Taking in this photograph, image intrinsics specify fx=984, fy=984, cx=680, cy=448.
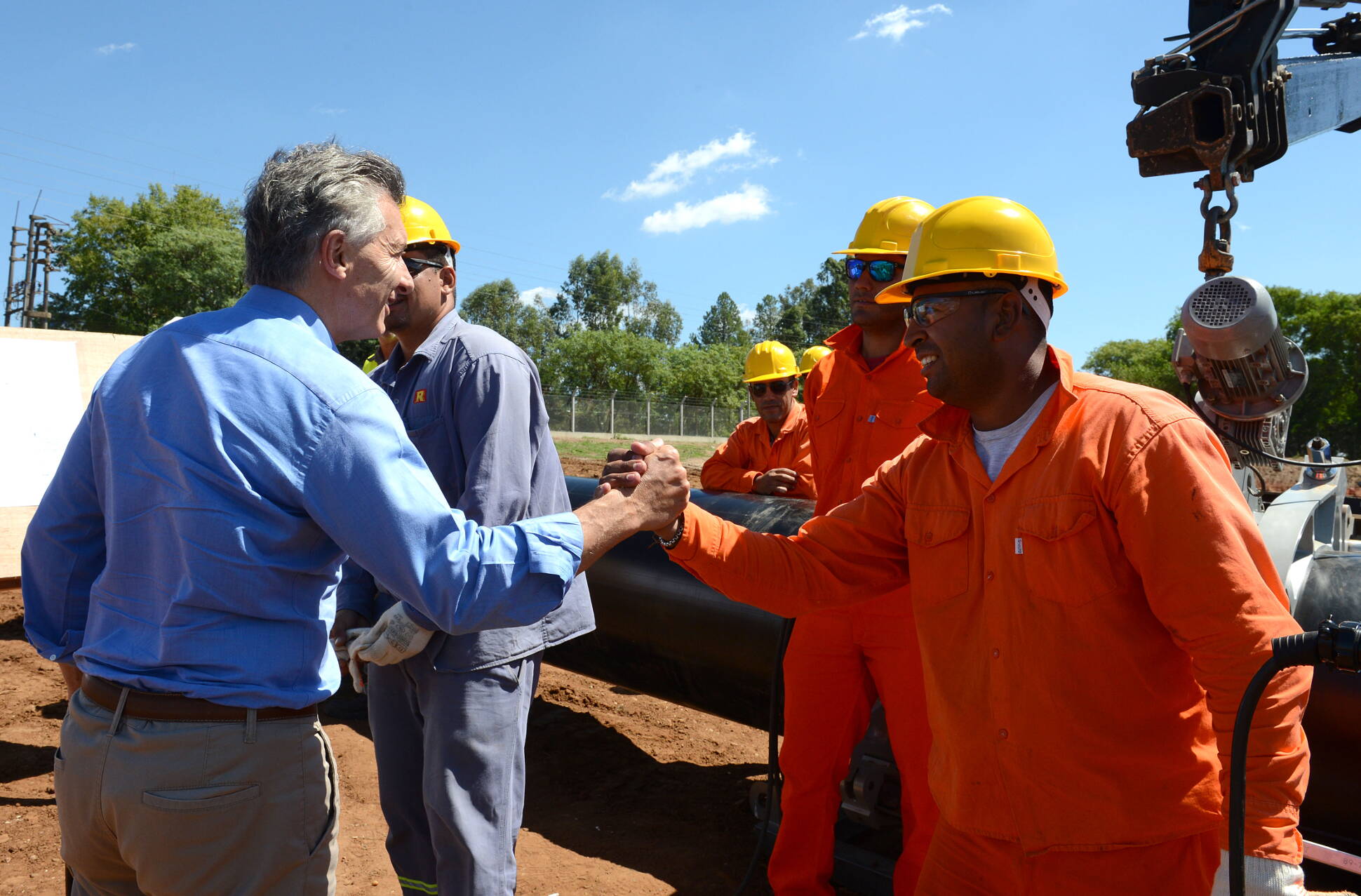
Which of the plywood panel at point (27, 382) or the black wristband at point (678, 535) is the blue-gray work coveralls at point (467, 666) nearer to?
the black wristband at point (678, 535)

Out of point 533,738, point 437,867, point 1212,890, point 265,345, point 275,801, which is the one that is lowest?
point 533,738

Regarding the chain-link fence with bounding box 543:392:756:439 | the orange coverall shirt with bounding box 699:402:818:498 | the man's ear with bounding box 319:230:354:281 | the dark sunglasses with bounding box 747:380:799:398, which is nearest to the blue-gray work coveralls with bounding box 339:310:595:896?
the man's ear with bounding box 319:230:354:281

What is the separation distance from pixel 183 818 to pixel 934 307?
178cm

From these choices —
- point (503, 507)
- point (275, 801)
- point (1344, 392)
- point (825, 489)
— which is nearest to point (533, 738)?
point (825, 489)

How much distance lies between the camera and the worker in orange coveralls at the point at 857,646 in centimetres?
320

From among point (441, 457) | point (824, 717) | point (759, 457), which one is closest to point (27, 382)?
point (759, 457)

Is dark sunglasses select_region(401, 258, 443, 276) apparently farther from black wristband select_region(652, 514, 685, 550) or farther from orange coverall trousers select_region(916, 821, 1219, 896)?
orange coverall trousers select_region(916, 821, 1219, 896)

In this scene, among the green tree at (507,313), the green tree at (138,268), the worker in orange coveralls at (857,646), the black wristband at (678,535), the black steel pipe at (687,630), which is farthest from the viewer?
the green tree at (507,313)

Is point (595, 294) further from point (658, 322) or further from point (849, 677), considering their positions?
point (849, 677)

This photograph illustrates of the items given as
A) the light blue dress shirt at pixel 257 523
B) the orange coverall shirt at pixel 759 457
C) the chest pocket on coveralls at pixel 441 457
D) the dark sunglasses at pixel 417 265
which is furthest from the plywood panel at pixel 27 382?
the light blue dress shirt at pixel 257 523

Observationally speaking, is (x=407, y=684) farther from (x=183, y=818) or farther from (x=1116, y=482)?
(x=1116, y=482)

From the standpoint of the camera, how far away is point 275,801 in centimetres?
176

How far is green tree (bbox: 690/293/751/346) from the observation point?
299 ft

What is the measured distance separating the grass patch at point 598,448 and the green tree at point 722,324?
5444 cm
